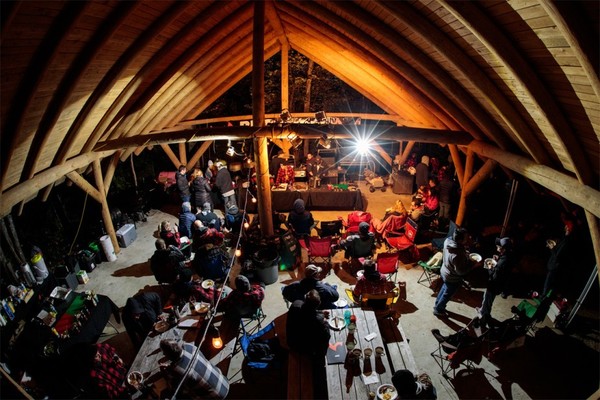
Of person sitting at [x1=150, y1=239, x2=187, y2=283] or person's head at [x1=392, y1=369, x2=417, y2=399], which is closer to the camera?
person's head at [x1=392, y1=369, x2=417, y2=399]

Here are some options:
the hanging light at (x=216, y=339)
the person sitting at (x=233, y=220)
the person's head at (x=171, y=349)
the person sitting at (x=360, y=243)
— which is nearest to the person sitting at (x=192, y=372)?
the person's head at (x=171, y=349)

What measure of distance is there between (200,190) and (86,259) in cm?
391

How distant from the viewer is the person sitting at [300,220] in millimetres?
8845

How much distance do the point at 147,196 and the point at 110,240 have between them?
3307 mm

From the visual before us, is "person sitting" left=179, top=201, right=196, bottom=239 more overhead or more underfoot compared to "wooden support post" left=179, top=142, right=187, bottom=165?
more underfoot

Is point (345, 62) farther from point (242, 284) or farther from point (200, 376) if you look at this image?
point (200, 376)

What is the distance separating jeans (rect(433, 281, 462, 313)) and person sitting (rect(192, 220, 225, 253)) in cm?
528

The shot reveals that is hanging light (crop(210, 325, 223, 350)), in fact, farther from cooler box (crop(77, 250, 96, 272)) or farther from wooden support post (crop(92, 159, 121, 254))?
wooden support post (crop(92, 159, 121, 254))

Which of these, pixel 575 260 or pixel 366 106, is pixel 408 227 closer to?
pixel 575 260

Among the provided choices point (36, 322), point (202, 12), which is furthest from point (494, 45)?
point (36, 322)

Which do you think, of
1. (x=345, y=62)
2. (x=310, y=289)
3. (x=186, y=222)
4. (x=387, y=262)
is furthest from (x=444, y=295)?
(x=186, y=222)

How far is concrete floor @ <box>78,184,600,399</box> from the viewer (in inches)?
215

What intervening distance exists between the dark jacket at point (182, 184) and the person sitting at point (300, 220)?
486 centimetres

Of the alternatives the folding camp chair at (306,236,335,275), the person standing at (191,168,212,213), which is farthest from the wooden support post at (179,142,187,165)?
the folding camp chair at (306,236,335,275)
